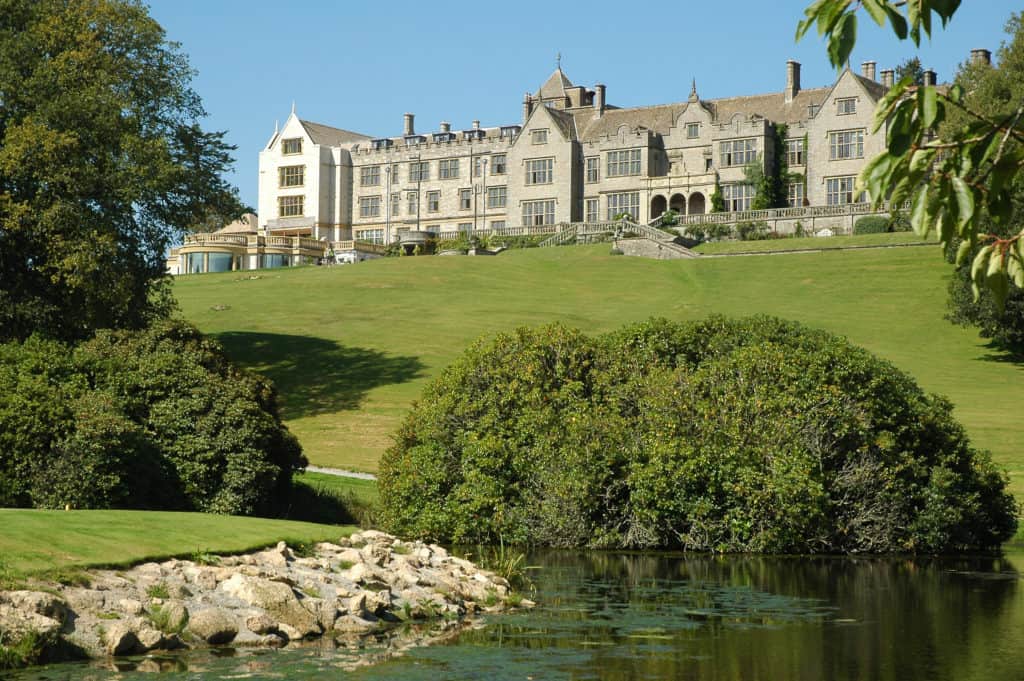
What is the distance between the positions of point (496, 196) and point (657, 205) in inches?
686

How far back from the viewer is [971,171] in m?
6.90

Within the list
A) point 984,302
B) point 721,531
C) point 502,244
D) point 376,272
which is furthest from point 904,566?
point 502,244

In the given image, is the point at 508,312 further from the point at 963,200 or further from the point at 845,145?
the point at 963,200

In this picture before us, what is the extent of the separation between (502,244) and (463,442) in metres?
72.0

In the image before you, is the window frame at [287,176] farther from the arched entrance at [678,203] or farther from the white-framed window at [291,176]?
the arched entrance at [678,203]

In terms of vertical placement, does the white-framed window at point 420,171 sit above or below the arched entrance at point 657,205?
above

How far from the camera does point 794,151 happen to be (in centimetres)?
10150

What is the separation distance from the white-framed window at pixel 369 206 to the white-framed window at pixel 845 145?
45796 millimetres

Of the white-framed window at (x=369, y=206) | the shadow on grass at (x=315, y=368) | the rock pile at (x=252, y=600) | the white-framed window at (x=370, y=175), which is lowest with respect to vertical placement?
the rock pile at (x=252, y=600)

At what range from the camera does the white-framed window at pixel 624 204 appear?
106 metres

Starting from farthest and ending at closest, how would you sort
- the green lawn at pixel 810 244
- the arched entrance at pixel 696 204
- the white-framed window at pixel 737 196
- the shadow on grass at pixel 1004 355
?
the arched entrance at pixel 696 204 < the white-framed window at pixel 737 196 < the green lawn at pixel 810 244 < the shadow on grass at pixel 1004 355

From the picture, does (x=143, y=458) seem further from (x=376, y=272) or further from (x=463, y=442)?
(x=376, y=272)

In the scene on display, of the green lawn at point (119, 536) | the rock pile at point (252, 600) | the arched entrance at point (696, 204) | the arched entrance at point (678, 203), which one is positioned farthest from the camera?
the arched entrance at point (678, 203)

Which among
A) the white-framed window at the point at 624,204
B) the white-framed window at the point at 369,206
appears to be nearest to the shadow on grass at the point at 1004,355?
the white-framed window at the point at 624,204
